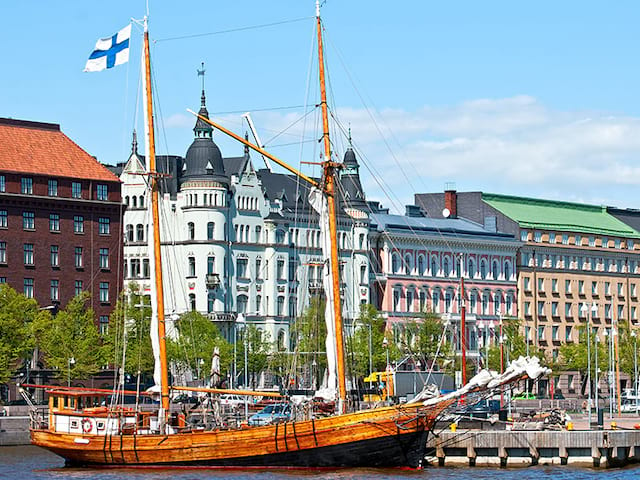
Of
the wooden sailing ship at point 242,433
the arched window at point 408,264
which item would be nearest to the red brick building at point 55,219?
the arched window at point 408,264

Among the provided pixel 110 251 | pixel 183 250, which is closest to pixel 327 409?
pixel 110 251

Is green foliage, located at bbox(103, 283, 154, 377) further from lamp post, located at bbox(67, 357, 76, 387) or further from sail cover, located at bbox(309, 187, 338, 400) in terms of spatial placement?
sail cover, located at bbox(309, 187, 338, 400)

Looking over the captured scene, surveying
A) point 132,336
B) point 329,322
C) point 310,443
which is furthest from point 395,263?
point 310,443

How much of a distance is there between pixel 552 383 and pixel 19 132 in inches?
2515

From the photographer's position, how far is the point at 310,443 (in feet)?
287

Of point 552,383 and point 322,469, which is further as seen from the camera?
point 552,383

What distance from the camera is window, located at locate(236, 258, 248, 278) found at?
178 metres

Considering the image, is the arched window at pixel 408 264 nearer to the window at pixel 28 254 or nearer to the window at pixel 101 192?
the window at pixel 101 192

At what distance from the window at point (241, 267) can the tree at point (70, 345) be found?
31.2 meters

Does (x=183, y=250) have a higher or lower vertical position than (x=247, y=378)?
higher

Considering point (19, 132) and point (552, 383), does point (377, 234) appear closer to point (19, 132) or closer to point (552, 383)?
point (552, 383)

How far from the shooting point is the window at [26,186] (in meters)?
156

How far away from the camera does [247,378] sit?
557 feet

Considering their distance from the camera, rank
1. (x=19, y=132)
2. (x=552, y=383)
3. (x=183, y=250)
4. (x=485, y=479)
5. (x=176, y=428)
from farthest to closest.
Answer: (x=552, y=383) < (x=183, y=250) < (x=19, y=132) < (x=176, y=428) < (x=485, y=479)
